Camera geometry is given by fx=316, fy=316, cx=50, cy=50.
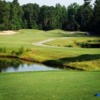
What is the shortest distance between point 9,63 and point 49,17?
117 metres

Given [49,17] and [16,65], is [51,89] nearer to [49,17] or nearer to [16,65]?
[16,65]

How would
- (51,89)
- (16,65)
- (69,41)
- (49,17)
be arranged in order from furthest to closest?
(49,17)
(69,41)
(16,65)
(51,89)

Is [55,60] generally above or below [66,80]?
below

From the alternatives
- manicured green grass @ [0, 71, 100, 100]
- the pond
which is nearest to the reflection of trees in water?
the pond

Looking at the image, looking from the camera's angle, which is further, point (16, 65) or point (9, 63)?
point (9, 63)

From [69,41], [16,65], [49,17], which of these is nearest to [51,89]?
[16,65]

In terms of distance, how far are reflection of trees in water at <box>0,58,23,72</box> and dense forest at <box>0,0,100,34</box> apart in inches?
2803

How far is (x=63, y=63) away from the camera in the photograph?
129ft

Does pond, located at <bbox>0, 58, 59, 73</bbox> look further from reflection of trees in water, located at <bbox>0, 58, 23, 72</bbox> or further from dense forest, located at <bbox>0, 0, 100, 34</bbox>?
dense forest, located at <bbox>0, 0, 100, 34</bbox>

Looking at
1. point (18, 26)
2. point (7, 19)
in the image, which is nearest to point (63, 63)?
point (7, 19)

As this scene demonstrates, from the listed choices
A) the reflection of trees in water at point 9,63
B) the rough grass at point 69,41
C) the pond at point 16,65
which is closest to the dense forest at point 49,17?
the rough grass at point 69,41

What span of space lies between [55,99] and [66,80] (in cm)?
450

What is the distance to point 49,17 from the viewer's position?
6181 inches

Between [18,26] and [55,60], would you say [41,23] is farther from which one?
[55,60]
